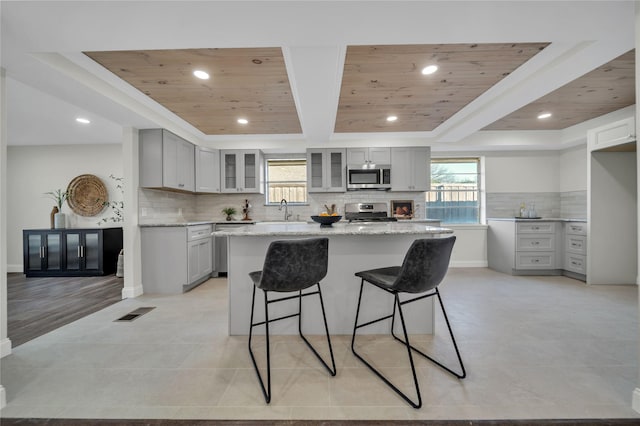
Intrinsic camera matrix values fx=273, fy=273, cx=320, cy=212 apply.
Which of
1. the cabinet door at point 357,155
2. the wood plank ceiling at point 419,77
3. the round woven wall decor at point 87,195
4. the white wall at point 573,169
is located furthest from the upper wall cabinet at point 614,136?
the round woven wall decor at point 87,195

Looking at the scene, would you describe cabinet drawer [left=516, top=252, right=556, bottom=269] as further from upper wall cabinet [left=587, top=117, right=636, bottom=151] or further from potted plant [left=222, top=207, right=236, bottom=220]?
potted plant [left=222, top=207, right=236, bottom=220]

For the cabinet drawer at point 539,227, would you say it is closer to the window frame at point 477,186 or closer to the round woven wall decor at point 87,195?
the window frame at point 477,186

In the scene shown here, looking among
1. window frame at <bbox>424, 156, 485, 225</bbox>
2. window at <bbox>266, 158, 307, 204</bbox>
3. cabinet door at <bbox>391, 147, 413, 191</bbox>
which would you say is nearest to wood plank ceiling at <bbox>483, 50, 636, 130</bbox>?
window frame at <bbox>424, 156, 485, 225</bbox>

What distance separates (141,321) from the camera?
9.09 feet

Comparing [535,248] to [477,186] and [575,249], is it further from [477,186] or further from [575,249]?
[477,186]

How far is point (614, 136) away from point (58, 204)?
29.9 ft

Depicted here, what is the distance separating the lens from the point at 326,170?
497cm

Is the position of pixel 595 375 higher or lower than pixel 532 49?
lower

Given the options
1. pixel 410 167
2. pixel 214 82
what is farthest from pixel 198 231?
pixel 410 167

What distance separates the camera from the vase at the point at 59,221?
4.98 meters

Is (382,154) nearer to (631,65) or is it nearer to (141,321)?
(631,65)

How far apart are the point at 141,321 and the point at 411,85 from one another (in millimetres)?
3734

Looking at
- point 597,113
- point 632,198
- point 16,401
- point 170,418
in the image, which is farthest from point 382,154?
point 16,401

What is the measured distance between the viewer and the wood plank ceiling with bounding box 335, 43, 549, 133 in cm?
227
